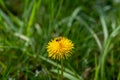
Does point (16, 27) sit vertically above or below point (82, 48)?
above

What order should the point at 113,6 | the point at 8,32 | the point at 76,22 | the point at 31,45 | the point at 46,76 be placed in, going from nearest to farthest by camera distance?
1. the point at 46,76
2. the point at 31,45
3. the point at 8,32
4. the point at 76,22
5. the point at 113,6

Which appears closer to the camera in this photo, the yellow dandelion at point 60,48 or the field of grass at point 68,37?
the yellow dandelion at point 60,48

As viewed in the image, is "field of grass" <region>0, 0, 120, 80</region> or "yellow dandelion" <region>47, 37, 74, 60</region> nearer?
"yellow dandelion" <region>47, 37, 74, 60</region>

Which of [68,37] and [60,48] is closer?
[60,48]

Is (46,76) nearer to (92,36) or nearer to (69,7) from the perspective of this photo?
(92,36)

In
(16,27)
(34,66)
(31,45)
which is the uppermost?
(16,27)

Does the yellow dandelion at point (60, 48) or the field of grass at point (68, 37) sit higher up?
the field of grass at point (68, 37)

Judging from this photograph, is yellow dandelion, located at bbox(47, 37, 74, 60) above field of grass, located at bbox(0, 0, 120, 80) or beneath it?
beneath

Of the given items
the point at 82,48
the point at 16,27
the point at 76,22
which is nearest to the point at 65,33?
the point at 82,48
